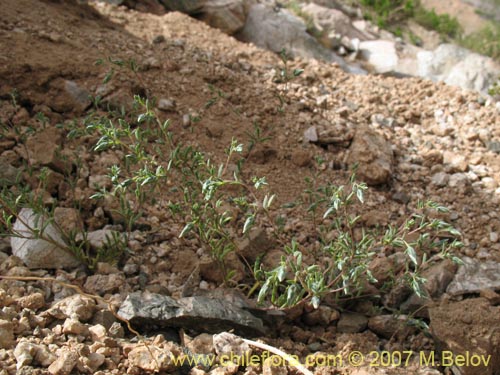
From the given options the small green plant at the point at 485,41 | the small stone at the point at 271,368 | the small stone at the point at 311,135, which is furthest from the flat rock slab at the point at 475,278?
the small green plant at the point at 485,41

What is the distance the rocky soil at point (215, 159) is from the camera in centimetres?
262

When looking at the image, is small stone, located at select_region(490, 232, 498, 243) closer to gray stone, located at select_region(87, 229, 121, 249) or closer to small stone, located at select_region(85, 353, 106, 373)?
gray stone, located at select_region(87, 229, 121, 249)

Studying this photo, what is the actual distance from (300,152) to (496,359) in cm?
180

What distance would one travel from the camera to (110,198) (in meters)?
3.38

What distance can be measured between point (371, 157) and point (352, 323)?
1368 millimetres

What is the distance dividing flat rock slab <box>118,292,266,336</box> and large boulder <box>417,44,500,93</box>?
3.57 meters

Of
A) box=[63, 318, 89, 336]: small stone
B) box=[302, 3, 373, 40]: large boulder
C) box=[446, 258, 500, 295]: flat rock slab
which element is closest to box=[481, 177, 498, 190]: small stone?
box=[446, 258, 500, 295]: flat rock slab

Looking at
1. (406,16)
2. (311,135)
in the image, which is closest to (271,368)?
(311,135)

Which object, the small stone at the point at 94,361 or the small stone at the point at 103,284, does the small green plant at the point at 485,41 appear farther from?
the small stone at the point at 94,361

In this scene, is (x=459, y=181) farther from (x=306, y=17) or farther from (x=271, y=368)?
(x=306, y=17)

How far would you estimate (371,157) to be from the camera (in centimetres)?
397

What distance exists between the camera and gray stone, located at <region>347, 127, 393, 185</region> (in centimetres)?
391

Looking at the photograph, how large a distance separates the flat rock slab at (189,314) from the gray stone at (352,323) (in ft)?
1.58

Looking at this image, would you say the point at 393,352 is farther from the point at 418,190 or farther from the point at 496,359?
the point at 418,190
